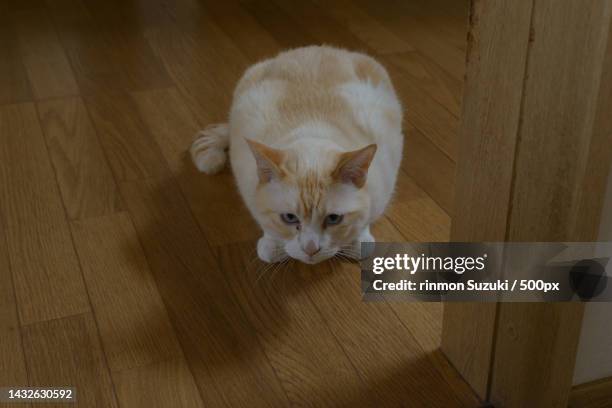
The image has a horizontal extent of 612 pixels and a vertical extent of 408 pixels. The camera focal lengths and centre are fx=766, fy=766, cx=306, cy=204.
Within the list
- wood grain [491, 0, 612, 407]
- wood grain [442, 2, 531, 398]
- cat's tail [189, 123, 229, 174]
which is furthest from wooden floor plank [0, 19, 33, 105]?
wood grain [491, 0, 612, 407]

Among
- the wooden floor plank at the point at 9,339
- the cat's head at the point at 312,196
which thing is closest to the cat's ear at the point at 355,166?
the cat's head at the point at 312,196

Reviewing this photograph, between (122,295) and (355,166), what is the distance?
21.1 inches

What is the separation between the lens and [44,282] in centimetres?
153

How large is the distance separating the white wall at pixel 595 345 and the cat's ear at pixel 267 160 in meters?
0.57

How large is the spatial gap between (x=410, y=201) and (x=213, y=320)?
0.57 m

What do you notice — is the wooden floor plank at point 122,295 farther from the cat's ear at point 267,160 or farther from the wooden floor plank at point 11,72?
the wooden floor plank at point 11,72

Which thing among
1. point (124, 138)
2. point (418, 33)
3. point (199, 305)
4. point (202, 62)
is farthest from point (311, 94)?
point (418, 33)

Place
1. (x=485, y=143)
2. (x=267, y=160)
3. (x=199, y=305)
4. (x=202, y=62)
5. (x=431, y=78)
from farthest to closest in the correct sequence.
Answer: (x=202, y=62) < (x=431, y=78) < (x=199, y=305) < (x=267, y=160) < (x=485, y=143)

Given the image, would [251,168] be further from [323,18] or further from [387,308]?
[323,18]

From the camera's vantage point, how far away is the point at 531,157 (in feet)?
3.37

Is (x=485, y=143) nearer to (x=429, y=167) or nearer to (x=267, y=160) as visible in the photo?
(x=267, y=160)

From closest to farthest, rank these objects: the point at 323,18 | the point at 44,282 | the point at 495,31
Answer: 1. the point at 495,31
2. the point at 44,282
3. the point at 323,18

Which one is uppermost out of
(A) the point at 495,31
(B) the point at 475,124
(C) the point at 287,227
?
(A) the point at 495,31

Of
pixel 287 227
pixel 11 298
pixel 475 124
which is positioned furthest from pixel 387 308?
pixel 11 298
